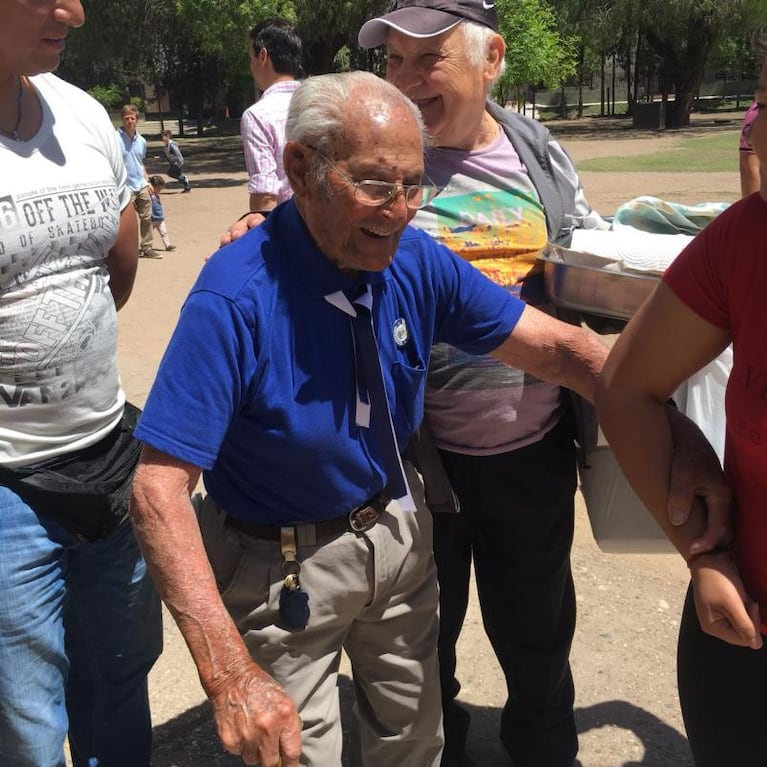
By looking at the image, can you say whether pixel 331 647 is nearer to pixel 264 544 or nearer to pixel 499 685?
pixel 264 544

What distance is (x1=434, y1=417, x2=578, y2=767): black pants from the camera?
250cm

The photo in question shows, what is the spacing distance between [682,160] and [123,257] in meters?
19.1

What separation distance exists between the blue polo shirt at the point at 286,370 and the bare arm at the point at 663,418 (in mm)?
463

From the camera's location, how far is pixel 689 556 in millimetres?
1655

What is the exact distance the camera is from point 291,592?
1.90 meters

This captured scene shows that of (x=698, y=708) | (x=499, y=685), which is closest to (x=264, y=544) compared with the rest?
(x=698, y=708)

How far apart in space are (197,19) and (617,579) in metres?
17.2

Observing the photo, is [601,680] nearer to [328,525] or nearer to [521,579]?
[521,579]

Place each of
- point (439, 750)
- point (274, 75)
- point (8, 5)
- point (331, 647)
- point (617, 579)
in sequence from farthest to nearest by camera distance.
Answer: point (274, 75) → point (617, 579) → point (439, 750) → point (331, 647) → point (8, 5)

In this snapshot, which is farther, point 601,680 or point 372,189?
point 601,680

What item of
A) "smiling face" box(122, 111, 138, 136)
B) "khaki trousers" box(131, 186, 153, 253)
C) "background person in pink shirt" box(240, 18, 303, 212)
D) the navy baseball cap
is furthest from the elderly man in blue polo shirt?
"smiling face" box(122, 111, 138, 136)

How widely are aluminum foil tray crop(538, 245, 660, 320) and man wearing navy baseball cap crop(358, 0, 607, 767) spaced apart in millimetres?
115

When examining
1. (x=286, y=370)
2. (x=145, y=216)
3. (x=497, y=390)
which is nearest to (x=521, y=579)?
(x=497, y=390)

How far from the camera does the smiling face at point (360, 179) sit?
1702 millimetres
